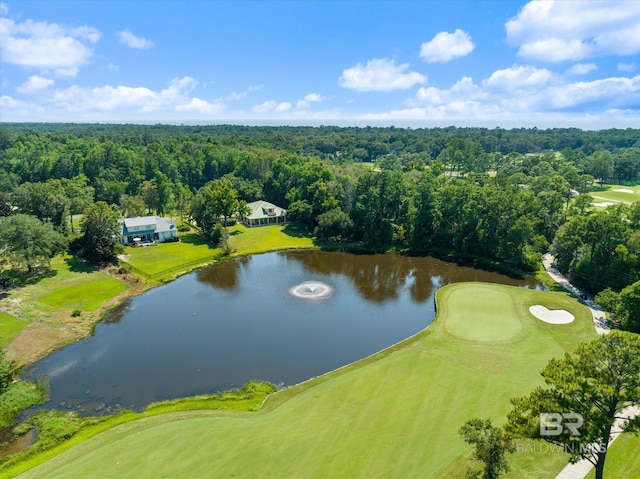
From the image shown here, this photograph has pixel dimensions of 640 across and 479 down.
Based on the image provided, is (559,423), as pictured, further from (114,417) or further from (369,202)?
(369,202)

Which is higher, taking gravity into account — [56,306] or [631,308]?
[631,308]

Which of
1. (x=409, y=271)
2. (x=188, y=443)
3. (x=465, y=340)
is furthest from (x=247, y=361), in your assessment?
(x=409, y=271)

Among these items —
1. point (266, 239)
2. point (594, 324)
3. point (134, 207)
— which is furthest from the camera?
point (134, 207)

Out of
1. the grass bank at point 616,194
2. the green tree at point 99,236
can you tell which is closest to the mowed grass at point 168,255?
the green tree at point 99,236

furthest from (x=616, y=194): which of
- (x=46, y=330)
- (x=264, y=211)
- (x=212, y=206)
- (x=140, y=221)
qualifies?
(x=46, y=330)

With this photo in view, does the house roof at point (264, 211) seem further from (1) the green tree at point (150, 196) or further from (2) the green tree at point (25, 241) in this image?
(2) the green tree at point (25, 241)

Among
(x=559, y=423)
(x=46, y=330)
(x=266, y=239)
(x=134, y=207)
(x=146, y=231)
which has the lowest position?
(x=46, y=330)

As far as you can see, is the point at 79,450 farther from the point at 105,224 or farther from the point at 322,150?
the point at 322,150
